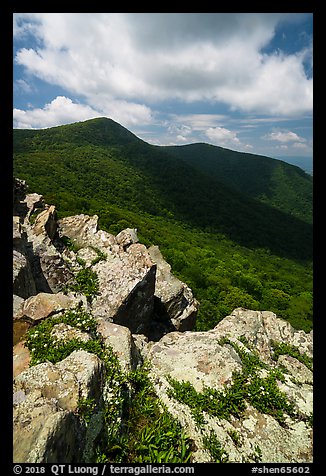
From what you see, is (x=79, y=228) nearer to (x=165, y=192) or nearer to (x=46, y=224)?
(x=46, y=224)

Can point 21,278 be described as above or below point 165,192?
below

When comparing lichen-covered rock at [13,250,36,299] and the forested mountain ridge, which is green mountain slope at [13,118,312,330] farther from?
lichen-covered rock at [13,250,36,299]

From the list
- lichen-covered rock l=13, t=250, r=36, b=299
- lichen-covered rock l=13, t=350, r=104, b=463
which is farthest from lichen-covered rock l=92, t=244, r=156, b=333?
lichen-covered rock l=13, t=350, r=104, b=463

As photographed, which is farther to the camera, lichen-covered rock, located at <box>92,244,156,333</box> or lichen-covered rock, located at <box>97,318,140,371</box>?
lichen-covered rock, located at <box>92,244,156,333</box>

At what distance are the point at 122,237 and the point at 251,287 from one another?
43546 mm

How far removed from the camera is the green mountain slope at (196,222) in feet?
150

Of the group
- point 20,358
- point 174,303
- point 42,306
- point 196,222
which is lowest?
point 174,303

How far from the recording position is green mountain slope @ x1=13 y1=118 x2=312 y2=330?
45.8m

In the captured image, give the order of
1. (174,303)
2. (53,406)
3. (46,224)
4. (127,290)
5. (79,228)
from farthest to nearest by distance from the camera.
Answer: (79,228)
(174,303)
(46,224)
(127,290)
(53,406)

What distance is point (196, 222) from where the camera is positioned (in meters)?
126

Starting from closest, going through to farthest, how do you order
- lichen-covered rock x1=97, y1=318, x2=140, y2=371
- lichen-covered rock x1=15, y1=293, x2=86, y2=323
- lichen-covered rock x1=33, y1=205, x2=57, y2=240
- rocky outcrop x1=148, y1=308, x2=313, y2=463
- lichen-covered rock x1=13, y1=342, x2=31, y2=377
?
1. lichen-covered rock x1=13, y1=342, x2=31, y2=377
2. rocky outcrop x1=148, y1=308, x2=313, y2=463
3. lichen-covered rock x1=97, y1=318, x2=140, y2=371
4. lichen-covered rock x1=15, y1=293, x2=86, y2=323
5. lichen-covered rock x1=33, y1=205, x2=57, y2=240

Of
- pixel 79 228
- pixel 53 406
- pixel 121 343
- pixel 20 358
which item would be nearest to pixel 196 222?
pixel 79 228
